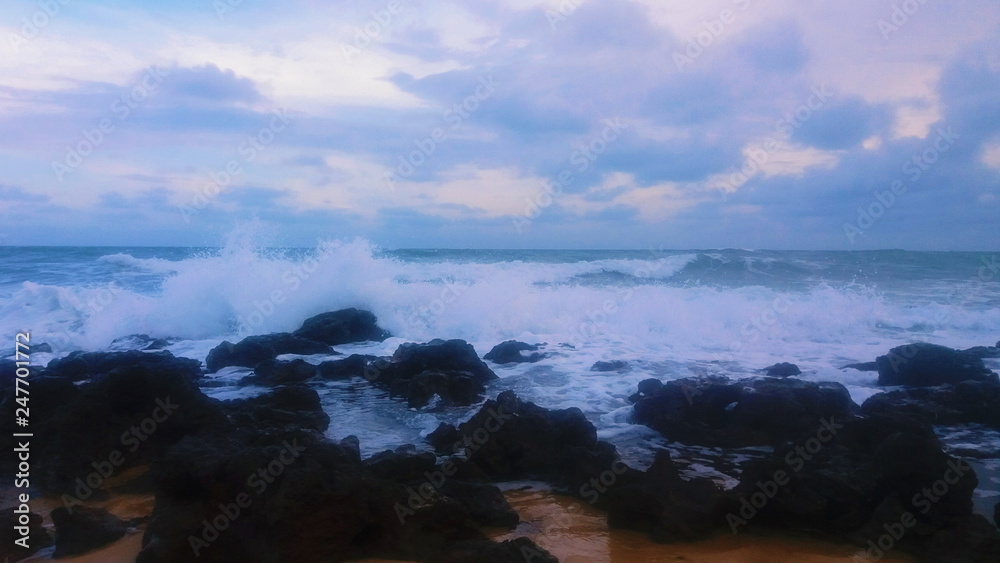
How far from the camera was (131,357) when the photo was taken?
9.83 m

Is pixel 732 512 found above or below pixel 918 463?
below

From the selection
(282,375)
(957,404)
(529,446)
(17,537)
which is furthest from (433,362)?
(957,404)

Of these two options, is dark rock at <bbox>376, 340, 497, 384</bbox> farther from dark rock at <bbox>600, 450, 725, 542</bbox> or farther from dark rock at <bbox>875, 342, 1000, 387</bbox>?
dark rock at <bbox>875, 342, 1000, 387</bbox>

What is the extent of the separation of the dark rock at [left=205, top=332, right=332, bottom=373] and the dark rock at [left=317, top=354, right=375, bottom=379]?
1424 millimetres

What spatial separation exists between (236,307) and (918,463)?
16193mm

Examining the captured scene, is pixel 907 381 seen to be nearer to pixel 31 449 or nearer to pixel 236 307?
pixel 31 449

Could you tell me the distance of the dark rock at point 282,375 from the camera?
10295 mm

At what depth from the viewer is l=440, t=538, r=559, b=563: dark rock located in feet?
13.7

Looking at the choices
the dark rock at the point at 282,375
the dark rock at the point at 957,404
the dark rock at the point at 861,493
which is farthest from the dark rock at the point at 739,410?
the dark rock at the point at 282,375

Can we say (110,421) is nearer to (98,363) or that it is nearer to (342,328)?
(98,363)

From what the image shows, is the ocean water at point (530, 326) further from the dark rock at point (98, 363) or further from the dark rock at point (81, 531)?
the dark rock at point (81, 531)

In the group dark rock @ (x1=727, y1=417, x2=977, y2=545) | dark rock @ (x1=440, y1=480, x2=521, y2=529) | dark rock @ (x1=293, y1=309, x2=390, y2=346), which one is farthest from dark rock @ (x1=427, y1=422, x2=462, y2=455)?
dark rock @ (x1=293, y1=309, x2=390, y2=346)

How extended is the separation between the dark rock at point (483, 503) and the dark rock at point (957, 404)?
205 inches

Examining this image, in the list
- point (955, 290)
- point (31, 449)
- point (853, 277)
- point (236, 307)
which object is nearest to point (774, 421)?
point (31, 449)
